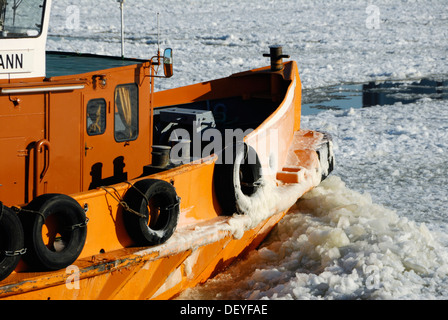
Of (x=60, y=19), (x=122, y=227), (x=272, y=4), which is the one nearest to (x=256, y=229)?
(x=122, y=227)

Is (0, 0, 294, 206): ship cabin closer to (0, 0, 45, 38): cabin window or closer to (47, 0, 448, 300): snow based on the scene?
(0, 0, 45, 38): cabin window

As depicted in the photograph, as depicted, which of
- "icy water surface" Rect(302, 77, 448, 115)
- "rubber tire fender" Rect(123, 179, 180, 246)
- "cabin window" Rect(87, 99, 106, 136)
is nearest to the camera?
"rubber tire fender" Rect(123, 179, 180, 246)

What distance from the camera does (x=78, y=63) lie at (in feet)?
22.7

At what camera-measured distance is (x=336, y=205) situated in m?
7.77

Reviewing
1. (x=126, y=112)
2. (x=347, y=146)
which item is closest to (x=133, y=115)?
(x=126, y=112)

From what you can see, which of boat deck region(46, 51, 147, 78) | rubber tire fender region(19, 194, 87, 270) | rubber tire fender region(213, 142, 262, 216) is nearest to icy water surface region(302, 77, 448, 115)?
boat deck region(46, 51, 147, 78)

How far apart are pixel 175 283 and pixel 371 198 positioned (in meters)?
3.37

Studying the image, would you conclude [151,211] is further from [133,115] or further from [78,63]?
[78,63]

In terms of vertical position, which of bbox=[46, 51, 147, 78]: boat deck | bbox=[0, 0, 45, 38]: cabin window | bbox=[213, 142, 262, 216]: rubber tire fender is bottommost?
bbox=[213, 142, 262, 216]: rubber tire fender

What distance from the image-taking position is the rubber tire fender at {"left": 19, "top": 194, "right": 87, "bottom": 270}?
459 centimetres

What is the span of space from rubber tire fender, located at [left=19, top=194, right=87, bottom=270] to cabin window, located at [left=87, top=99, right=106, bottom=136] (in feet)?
3.55

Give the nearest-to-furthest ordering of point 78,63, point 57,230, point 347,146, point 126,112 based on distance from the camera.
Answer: point 57,230, point 126,112, point 78,63, point 347,146

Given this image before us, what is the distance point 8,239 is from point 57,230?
47cm

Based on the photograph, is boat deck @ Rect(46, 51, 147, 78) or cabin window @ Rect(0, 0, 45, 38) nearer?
cabin window @ Rect(0, 0, 45, 38)
